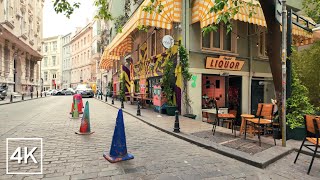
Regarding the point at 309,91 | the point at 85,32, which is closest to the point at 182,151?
the point at 309,91

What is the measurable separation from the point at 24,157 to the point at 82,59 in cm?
5117

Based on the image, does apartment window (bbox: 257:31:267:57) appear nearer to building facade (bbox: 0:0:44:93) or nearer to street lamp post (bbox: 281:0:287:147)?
street lamp post (bbox: 281:0:287:147)

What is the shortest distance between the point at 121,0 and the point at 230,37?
1620 centimetres

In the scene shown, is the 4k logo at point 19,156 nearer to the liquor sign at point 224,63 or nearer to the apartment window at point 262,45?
the liquor sign at point 224,63

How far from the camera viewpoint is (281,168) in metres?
4.66

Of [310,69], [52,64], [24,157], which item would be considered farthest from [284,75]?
[52,64]

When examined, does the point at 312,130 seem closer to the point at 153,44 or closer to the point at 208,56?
the point at 208,56

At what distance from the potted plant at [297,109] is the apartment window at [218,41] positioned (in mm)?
6155

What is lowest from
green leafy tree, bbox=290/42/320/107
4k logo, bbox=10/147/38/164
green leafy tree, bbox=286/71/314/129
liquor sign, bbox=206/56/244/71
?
4k logo, bbox=10/147/38/164

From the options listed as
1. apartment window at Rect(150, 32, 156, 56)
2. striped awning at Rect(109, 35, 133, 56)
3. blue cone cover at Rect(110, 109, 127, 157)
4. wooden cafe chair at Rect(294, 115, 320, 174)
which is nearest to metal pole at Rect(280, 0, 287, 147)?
wooden cafe chair at Rect(294, 115, 320, 174)

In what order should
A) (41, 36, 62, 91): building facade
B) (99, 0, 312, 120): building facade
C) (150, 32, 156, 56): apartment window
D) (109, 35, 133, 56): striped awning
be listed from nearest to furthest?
(99, 0, 312, 120): building facade < (150, 32, 156, 56): apartment window < (109, 35, 133, 56): striped awning < (41, 36, 62, 91): building facade

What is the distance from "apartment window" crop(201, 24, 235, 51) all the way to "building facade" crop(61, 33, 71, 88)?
5697 centimetres

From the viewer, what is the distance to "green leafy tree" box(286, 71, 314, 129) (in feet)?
22.6

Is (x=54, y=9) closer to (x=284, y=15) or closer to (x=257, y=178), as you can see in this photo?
(x=284, y=15)
